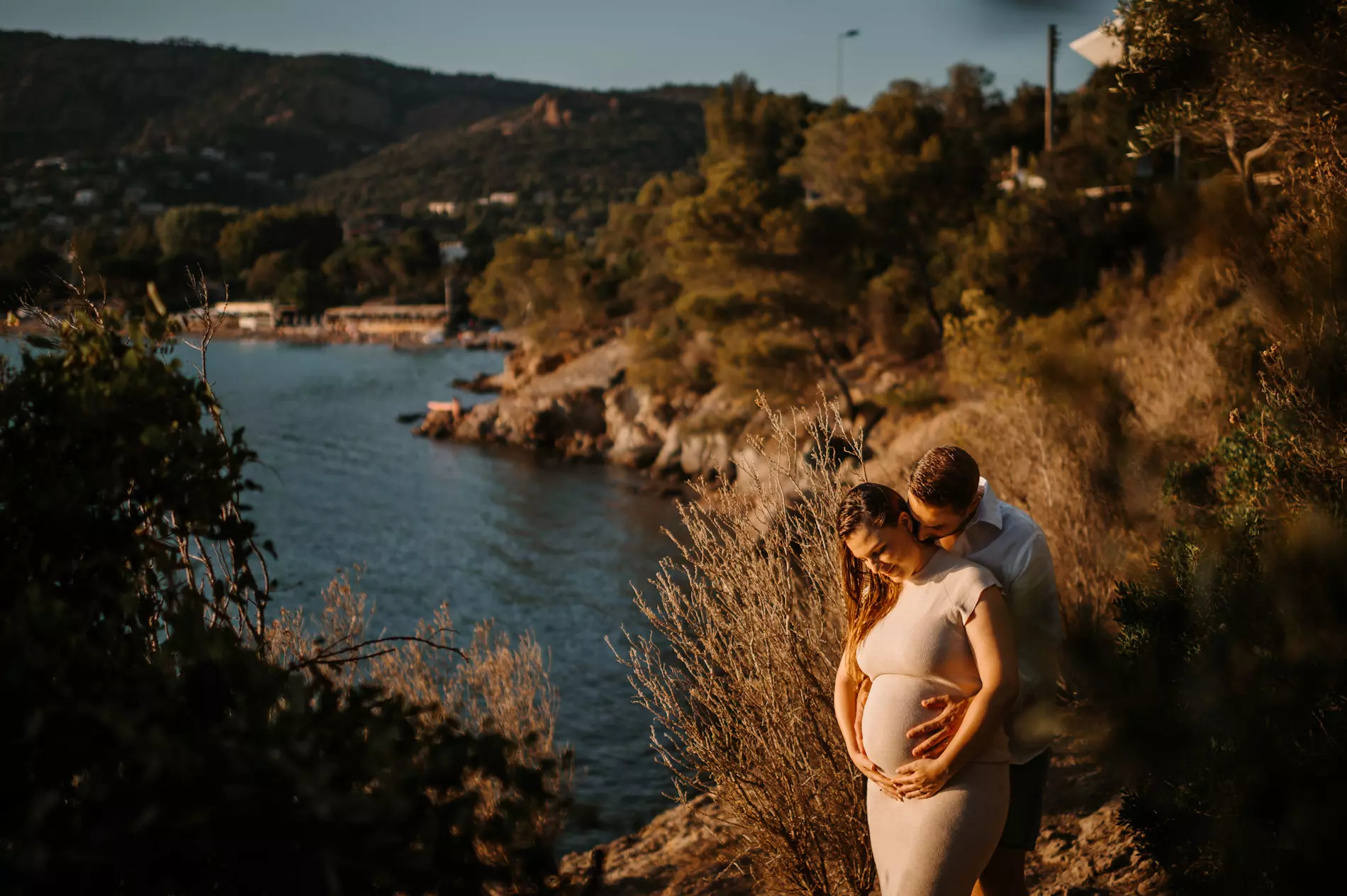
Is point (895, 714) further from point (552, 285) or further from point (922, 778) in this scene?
point (552, 285)

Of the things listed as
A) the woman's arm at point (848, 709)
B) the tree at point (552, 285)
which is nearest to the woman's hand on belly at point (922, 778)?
the woman's arm at point (848, 709)

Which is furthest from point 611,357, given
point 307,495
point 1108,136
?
point 1108,136

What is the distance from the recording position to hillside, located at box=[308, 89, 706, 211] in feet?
403

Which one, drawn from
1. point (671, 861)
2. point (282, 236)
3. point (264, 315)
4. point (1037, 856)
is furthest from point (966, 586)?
point (264, 315)

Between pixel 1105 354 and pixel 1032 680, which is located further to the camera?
pixel 1105 354

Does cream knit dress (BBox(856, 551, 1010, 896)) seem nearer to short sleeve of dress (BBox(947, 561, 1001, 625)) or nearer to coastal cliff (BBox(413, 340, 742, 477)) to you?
short sleeve of dress (BBox(947, 561, 1001, 625))

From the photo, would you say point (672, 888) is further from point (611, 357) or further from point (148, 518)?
point (611, 357)

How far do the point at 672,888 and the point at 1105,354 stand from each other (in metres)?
8.54

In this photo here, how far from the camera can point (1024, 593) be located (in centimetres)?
→ 285

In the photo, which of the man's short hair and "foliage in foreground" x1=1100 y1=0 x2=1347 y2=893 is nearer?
"foliage in foreground" x1=1100 y1=0 x2=1347 y2=893

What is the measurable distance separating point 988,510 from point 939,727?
2.06ft

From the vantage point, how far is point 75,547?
6.86 ft

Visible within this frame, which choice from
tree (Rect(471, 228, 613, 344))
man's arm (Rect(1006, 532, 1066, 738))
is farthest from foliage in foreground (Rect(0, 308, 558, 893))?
tree (Rect(471, 228, 613, 344))

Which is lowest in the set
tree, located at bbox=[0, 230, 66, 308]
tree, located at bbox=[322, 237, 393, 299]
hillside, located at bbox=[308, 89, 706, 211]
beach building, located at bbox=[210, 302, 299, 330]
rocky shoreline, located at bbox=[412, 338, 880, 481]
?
rocky shoreline, located at bbox=[412, 338, 880, 481]
